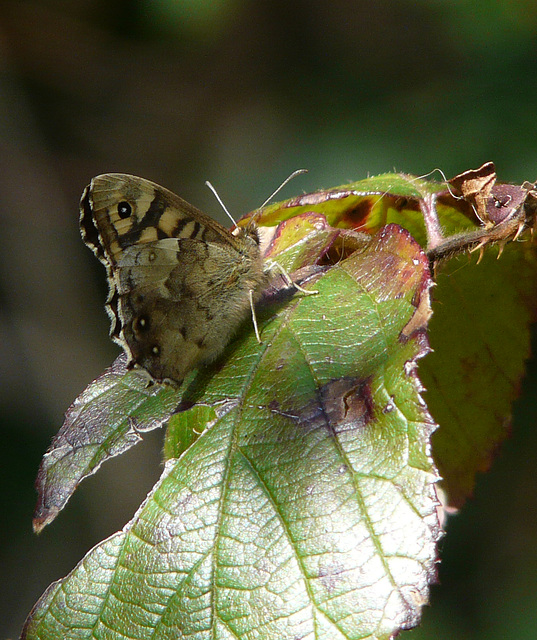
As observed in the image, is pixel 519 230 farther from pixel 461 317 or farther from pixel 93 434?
pixel 93 434

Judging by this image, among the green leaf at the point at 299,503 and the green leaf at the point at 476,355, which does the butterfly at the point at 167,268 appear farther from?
the green leaf at the point at 476,355

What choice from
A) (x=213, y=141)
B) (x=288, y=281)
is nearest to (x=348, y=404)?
(x=288, y=281)

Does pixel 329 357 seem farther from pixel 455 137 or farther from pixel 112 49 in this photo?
pixel 112 49

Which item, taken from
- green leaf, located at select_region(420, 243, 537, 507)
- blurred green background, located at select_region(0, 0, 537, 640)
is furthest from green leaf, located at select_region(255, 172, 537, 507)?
blurred green background, located at select_region(0, 0, 537, 640)

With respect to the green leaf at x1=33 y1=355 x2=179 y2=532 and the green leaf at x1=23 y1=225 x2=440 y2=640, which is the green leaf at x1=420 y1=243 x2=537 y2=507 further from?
the green leaf at x1=33 y1=355 x2=179 y2=532

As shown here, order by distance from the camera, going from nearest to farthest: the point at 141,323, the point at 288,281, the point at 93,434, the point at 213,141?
the point at 93,434, the point at 288,281, the point at 141,323, the point at 213,141

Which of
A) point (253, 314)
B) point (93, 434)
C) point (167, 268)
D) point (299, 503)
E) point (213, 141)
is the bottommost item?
point (299, 503)

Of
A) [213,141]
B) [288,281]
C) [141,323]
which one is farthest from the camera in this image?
[213,141]

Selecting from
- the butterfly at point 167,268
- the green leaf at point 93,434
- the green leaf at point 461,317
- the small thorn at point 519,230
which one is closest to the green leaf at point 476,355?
the green leaf at point 461,317
